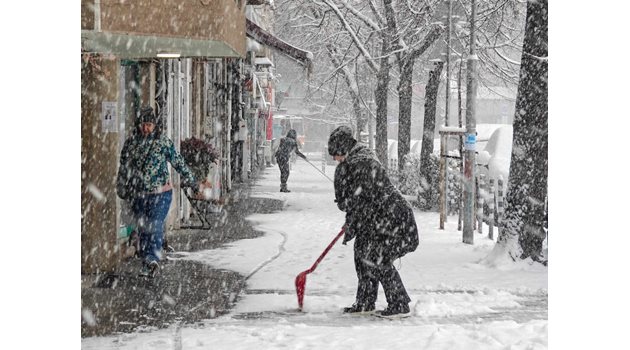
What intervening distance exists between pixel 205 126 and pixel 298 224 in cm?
382

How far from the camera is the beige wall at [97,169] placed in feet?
34.4

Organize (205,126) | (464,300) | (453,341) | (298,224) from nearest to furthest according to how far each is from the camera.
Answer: (453,341) < (464,300) < (298,224) < (205,126)

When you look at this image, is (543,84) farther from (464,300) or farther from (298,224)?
(298,224)

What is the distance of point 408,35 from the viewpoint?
2606 cm

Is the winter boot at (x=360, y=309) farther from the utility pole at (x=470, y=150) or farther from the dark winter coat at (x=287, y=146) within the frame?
the dark winter coat at (x=287, y=146)

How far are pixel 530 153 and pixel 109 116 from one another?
5.04 metres

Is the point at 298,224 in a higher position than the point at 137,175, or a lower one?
lower

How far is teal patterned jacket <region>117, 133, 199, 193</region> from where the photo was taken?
33.0ft

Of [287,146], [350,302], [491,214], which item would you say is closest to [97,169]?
[350,302]

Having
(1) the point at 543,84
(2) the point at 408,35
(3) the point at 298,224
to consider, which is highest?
(2) the point at 408,35

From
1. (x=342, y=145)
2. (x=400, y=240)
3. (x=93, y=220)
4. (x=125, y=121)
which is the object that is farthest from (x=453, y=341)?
(x=125, y=121)

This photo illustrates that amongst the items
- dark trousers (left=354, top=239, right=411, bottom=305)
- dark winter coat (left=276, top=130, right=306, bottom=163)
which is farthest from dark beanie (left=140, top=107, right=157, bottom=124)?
dark winter coat (left=276, top=130, right=306, bottom=163)

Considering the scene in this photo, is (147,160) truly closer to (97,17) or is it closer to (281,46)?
(97,17)

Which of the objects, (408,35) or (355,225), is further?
(408,35)
